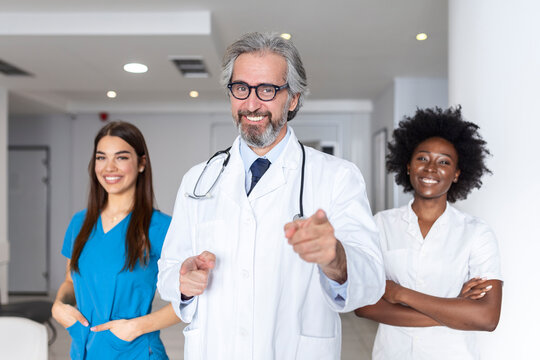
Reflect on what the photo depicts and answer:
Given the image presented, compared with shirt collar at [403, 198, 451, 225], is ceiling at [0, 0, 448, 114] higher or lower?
higher

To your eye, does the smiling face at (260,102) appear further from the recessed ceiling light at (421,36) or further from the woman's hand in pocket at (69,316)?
the recessed ceiling light at (421,36)

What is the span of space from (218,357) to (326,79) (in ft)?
15.3

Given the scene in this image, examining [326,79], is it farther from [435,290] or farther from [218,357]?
[218,357]

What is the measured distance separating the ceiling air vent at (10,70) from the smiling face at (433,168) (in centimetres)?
Result: 396

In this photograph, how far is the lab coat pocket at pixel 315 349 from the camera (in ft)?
4.20

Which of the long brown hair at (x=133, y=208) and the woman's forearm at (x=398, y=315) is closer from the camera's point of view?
the woman's forearm at (x=398, y=315)

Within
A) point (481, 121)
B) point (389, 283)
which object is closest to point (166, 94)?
point (481, 121)

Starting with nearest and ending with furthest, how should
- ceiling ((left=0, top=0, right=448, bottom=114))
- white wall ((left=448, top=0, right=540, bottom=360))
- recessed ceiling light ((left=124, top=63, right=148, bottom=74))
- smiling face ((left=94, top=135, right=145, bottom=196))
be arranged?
white wall ((left=448, top=0, right=540, bottom=360))
smiling face ((left=94, top=135, right=145, bottom=196))
ceiling ((left=0, top=0, right=448, bottom=114))
recessed ceiling light ((left=124, top=63, right=148, bottom=74))

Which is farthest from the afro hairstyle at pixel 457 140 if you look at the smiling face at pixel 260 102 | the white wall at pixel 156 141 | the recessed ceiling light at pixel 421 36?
the white wall at pixel 156 141

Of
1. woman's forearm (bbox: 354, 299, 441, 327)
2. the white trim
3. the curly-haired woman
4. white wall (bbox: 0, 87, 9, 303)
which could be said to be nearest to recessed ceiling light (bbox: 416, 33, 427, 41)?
the white trim

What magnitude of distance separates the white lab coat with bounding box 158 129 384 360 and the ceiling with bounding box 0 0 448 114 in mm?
2339

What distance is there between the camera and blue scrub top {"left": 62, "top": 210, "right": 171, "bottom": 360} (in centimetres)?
183

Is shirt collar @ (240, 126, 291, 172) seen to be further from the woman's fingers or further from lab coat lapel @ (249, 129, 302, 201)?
the woman's fingers

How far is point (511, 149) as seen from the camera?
1902mm
